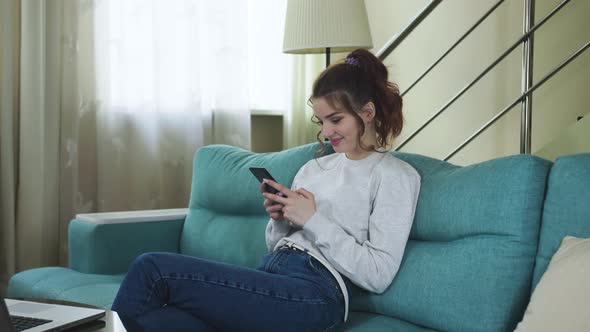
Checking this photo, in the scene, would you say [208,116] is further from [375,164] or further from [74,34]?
[375,164]

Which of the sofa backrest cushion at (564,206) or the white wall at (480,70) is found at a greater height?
the white wall at (480,70)

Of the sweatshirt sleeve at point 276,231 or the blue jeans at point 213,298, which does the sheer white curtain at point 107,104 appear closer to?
the sweatshirt sleeve at point 276,231

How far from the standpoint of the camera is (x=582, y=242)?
1.16m

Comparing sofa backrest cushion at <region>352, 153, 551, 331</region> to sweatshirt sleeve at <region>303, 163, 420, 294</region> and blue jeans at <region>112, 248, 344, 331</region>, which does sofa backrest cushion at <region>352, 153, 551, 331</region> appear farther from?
blue jeans at <region>112, 248, 344, 331</region>

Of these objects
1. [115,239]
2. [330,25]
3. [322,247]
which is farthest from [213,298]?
[330,25]

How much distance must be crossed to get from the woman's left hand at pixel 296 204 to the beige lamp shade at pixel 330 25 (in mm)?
1058

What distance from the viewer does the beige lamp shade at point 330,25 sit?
246cm

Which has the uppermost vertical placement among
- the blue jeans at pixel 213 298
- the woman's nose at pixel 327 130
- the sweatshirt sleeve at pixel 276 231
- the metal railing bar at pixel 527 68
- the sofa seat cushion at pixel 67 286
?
the metal railing bar at pixel 527 68

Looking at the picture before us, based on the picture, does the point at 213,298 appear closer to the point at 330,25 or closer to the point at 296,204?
the point at 296,204

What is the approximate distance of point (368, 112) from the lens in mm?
1637

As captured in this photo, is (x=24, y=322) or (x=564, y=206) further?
(x=564, y=206)

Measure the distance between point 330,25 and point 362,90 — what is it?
2.99 feet

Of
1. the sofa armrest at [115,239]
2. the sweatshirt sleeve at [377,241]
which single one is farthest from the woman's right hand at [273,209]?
the sofa armrest at [115,239]

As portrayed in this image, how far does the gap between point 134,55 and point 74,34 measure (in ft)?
1.06
